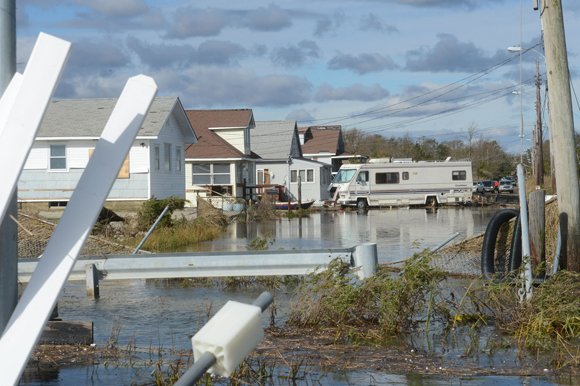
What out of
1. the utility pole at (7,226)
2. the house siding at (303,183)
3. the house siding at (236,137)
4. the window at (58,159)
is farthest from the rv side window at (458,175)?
the utility pole at (7,226)

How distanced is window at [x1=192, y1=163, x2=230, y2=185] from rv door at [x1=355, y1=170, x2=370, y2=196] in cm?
839

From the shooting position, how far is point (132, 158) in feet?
128

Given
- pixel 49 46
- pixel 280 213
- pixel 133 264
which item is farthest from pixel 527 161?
pixel 49 46

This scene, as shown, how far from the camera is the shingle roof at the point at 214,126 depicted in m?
54.7

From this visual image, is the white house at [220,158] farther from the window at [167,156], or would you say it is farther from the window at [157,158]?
the window at [157,158]

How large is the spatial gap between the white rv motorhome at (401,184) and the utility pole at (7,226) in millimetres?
51787

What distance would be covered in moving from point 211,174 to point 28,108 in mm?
50470

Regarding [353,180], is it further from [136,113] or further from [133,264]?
[136,113]

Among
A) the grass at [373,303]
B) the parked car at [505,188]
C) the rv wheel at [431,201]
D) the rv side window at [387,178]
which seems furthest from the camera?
the parked car at [505,188]

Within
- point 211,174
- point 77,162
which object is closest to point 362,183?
point 211,174

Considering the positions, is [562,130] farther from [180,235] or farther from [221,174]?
[221,174]

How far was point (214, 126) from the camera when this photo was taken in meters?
58.5

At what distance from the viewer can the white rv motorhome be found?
5753cm

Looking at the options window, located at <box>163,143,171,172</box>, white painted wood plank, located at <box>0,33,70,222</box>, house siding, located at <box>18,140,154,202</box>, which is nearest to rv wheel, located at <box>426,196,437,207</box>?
window, located at <box>163,143,171,172</box>
